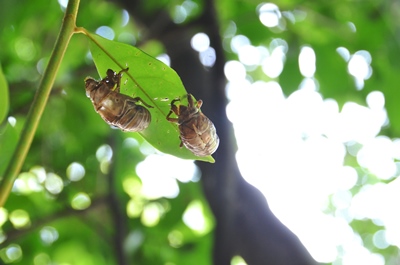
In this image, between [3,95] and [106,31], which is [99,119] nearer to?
[106,31]

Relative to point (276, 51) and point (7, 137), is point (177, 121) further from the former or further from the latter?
point (276, 51)

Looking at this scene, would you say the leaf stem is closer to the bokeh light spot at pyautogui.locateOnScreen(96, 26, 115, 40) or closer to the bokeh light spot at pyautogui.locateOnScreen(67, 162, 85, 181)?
the bokeh light spot at pyautogui.locateOnScreen(96, 26, 115, 40)

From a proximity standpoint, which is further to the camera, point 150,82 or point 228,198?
point 228,198

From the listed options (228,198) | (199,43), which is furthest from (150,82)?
(199,43)

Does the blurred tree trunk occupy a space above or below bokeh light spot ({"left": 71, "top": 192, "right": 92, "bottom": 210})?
above

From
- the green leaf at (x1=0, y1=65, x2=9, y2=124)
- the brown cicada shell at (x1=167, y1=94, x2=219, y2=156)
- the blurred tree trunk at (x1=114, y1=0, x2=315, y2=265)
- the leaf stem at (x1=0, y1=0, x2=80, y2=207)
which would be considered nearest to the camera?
the leaf stem at (x1=0, y1=0, x2=80, y2=207)

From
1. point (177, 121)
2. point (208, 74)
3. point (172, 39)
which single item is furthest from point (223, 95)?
point (177, 121)

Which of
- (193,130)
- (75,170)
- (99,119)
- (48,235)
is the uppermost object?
(193,130)

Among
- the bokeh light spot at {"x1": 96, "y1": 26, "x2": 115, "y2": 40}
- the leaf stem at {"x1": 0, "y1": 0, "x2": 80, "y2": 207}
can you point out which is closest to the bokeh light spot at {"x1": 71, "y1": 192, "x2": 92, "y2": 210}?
the bokeh light spot at {"x1": 96, "y1": 26, "x2": 115, "y2": 40}
